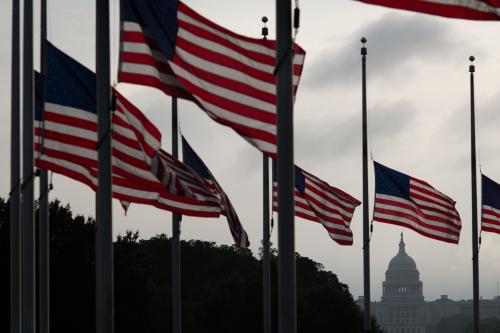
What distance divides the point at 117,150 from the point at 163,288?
9135 cm

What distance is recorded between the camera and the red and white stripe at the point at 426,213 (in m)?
39.5

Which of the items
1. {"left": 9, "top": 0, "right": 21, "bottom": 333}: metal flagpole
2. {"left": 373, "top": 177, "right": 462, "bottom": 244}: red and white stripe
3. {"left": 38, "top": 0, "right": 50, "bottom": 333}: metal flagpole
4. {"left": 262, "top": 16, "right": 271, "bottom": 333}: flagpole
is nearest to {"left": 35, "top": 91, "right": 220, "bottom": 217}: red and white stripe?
{"left": 38, "top": 0, "right": 50, "bottom": 333}: metal flagpole

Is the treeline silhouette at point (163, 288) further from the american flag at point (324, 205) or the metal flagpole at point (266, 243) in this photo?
the american flag at point (324, 205)

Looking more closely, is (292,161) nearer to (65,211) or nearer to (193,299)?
(65,211)

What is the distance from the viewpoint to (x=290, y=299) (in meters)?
18.7

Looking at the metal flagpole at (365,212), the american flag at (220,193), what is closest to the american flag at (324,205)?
the metal flagpole at (365,212)

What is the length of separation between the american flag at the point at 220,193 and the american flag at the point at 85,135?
2295 millimetres

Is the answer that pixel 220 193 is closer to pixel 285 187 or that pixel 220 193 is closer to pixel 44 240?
pixel 44 240

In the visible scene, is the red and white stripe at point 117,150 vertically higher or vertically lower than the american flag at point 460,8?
lower

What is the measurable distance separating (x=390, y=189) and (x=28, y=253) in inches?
620

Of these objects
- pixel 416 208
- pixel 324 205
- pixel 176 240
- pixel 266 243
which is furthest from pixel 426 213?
pixel 176 240

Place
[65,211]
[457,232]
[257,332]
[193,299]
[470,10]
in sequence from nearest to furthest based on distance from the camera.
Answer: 1. [470,10]
2. [457,232]
3. [65,211]
4. [257,332]
5. [193,299]

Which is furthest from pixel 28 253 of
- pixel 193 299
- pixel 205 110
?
pixel 193 299

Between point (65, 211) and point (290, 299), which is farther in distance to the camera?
point (65, 211)
